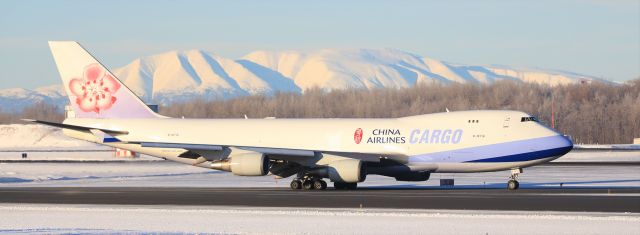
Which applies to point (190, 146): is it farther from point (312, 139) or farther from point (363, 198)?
point (363, 198)

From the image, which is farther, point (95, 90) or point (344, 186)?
point (95, 90)

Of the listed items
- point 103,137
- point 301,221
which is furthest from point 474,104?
point 301,221

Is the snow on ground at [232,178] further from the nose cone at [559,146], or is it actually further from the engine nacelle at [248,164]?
the engine nacelle at [248,164]

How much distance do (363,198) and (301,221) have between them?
929 cm

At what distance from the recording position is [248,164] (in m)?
44.2

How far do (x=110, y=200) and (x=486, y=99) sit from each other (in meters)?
126

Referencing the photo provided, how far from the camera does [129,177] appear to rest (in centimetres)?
5903

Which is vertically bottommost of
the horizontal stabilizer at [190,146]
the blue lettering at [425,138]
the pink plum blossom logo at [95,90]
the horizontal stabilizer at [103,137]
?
the horizontal stabilizer at [190,146]

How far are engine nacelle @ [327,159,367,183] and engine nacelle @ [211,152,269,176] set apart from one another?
2.80m

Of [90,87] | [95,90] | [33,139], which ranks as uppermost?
[90,87]

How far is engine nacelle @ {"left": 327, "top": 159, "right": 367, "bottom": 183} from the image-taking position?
4319cm

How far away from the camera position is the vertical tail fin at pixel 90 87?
50562mm

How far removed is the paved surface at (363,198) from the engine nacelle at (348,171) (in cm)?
65

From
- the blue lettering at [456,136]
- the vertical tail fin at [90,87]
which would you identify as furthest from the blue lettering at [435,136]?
the vertical tail fin at [90,87]
